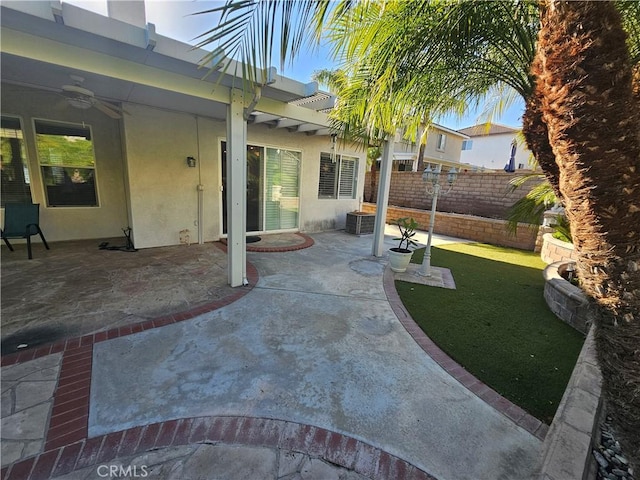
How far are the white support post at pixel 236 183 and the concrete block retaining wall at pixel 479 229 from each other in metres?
8.95

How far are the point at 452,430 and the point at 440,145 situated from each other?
22092 mm

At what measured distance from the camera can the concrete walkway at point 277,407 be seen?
6.09ft

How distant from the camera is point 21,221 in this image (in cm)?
554

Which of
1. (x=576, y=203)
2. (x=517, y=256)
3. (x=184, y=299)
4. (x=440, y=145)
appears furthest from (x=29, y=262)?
(x=440, y=145)

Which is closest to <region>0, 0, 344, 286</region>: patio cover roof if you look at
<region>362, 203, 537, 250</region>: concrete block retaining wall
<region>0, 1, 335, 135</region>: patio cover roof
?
<region>0, 1, 335, 135</region>: patio cover roof

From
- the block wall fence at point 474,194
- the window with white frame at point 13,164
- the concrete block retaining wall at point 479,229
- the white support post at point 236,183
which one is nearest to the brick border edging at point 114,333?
the white support post at point 236,183

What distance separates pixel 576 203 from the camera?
141cm

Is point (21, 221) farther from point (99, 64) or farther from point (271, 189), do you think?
point (271, 189)

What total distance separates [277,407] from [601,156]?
265 cm

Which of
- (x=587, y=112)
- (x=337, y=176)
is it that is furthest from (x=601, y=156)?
(x=337, y=176)

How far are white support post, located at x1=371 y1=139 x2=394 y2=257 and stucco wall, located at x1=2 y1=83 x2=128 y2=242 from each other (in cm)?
673

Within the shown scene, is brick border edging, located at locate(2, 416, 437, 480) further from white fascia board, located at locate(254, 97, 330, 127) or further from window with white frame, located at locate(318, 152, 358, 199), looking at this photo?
window with white frame, located at locate(318, 152, 358, 199)

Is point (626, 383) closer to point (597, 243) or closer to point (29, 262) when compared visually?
point (597, 243)

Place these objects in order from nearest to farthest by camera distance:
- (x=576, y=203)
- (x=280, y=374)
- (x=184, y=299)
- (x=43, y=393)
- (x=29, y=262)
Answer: (x=576, y=203)
(x=43, y=393)
(x=280, y=374)
(x=184, y=299)
(x=29, y=262)
